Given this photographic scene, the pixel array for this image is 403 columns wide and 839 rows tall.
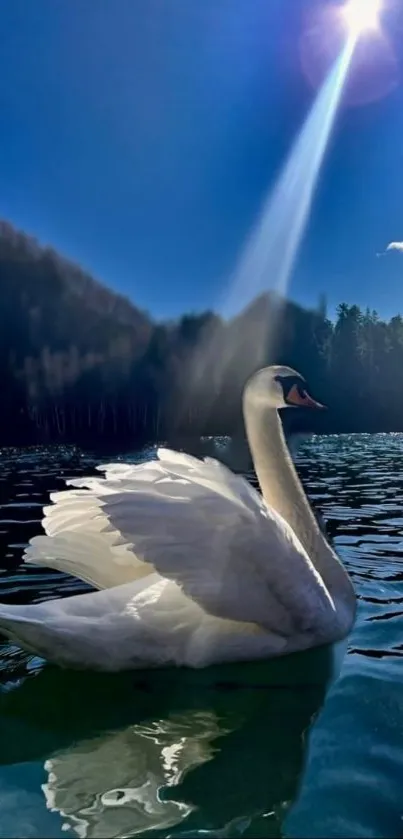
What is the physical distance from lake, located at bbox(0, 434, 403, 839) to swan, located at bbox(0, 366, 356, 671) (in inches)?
5.9

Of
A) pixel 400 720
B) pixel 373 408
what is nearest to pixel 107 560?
pixel 400 720

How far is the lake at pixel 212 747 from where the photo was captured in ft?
7.50

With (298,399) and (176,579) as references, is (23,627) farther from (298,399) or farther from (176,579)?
(298,399)

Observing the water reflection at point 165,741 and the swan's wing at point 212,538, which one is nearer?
the water reflection at point 165,741

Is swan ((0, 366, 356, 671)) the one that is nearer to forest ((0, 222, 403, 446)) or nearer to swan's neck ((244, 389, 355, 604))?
swan's neck ((244, 389, 355, 604))

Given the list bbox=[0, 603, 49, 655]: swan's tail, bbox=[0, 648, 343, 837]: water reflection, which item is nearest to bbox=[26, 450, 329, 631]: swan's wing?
bbox=[0, 648, 343, 837]: water reflection

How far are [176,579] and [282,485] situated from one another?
149cm

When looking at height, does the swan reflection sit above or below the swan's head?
below

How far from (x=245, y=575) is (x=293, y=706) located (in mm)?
549

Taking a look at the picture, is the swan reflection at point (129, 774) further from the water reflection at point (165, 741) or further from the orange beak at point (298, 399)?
the orange beak at point (298, 399)

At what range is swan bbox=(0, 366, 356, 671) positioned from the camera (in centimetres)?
320

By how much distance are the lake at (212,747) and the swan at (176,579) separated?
0.49ft

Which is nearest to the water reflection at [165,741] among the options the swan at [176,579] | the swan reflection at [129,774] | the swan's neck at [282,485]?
the swan reflection at [129,774]

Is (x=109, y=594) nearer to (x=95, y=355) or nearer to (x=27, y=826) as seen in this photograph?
(x=27, y=826)
